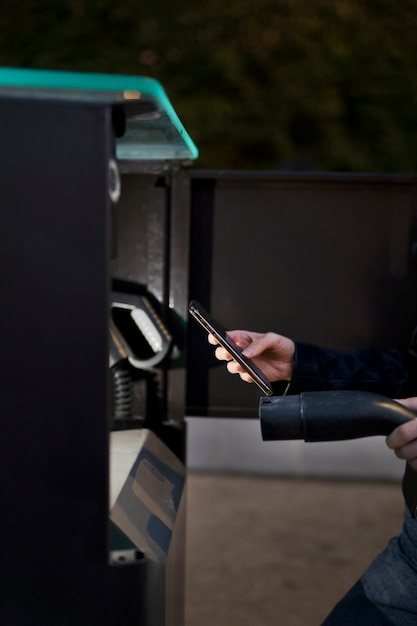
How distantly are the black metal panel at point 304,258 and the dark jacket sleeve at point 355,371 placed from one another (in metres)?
0.33

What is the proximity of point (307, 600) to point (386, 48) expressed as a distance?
687 centimetres

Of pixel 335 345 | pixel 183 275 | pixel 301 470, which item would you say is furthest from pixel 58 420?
pixel 301 470

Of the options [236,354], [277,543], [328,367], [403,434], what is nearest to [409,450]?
[403,434]

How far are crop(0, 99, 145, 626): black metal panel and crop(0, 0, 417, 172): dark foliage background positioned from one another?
6.14m

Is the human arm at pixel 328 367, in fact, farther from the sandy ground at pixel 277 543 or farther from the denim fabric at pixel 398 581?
the sandy ground at pixel 277 543

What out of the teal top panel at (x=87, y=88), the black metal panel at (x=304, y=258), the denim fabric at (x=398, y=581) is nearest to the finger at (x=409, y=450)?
the denim fabric at (x=398, y=581)

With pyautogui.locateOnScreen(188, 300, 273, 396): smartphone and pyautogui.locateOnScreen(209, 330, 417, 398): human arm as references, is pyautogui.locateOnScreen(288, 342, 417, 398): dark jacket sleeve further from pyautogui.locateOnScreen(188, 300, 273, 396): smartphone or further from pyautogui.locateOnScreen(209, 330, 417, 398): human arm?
pyautogui.locateOnScreen(188, 300, 273, 396): smartphone

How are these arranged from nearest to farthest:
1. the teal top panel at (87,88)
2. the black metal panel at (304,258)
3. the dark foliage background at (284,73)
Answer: the teal top panel at (87,88) < the black metal panel at (304,258) < the dark foliage background at (284,73)

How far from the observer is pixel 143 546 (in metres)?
1.20

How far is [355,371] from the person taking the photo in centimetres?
171

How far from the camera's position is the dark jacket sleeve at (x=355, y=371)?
1686 mm

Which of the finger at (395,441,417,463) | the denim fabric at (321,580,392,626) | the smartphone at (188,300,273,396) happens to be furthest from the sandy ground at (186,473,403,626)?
the finger at (395,441,417,463)

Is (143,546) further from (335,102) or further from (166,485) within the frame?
(335,102)

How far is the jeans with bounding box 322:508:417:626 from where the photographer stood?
1533mm
